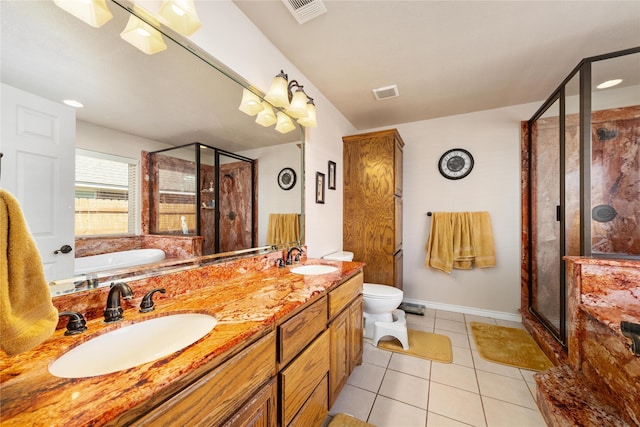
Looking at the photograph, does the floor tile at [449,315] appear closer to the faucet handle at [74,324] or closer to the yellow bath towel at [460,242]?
the yellow bath towel at [460,242]

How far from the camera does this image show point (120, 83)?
929mm

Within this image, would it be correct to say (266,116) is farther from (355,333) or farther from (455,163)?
(455,163)

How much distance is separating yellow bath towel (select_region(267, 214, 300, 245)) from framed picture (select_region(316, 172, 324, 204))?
1.18 ft

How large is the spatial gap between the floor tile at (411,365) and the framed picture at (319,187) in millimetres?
1500

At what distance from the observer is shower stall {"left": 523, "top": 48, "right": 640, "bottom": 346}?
1.62 m

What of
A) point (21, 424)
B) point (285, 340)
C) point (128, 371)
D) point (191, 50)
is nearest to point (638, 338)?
point (285, 340)

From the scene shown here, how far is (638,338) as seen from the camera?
1.03 metres

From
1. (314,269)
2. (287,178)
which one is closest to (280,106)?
(287,178)

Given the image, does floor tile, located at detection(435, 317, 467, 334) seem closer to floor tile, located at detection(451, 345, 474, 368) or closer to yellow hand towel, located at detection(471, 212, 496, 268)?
floor tile, located at detection(451, 345, 474, 368)

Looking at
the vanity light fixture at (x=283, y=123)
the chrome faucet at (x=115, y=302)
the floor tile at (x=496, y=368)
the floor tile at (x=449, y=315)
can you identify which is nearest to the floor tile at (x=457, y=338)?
the floor tile at (x=496, y=368)

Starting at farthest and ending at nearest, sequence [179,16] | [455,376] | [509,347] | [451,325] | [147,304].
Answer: [451,325] < [509,347] < [455,376] < [179,16] < [147,304]

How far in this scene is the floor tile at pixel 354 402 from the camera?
142 cm

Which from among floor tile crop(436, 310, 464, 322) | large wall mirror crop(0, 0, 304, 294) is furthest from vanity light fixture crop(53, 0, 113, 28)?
floor tile crop(436, 310, 464, 322)

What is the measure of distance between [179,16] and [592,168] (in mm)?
2606
